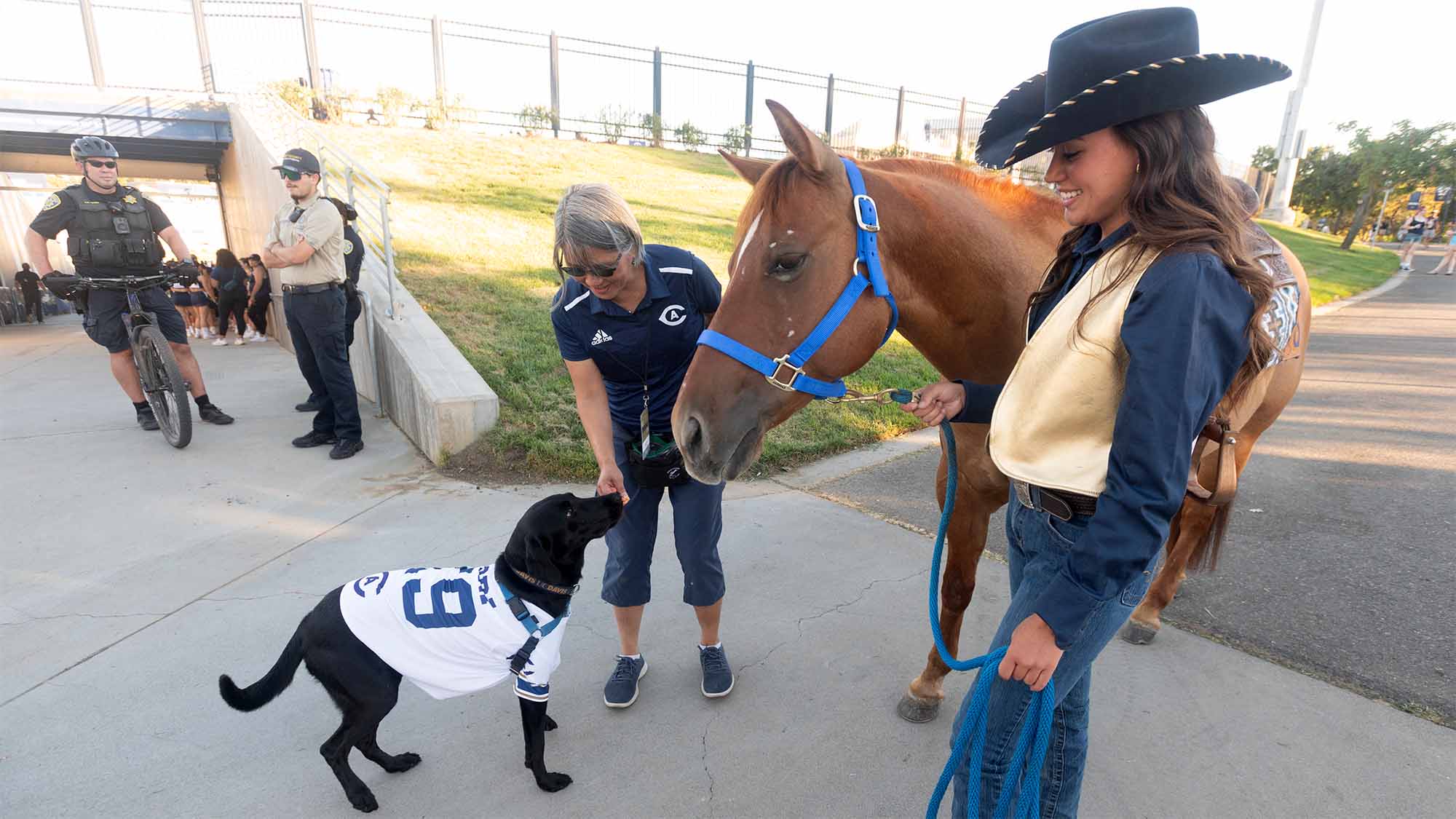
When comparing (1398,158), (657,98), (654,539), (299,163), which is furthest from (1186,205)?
(1398,158)

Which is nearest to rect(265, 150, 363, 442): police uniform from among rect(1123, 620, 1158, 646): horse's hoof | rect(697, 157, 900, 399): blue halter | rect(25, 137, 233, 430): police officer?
rect(25, 137, 233, 430): police officer

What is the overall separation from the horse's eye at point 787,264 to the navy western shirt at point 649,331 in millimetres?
677

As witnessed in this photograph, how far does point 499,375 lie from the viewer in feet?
19.0

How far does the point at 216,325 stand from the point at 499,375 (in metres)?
7.48

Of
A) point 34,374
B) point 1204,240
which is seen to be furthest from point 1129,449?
point 34,374

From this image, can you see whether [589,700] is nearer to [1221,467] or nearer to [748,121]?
[1221,467]

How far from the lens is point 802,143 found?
5.48ft

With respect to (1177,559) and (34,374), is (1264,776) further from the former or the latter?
(34,374)

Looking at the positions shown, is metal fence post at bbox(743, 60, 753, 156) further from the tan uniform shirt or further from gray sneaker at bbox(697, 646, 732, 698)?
gray sneaker at bbox(697, 646, 732, 698)

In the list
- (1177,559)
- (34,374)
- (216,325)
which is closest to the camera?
(1177,559)

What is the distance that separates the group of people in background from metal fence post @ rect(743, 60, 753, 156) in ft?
43.6

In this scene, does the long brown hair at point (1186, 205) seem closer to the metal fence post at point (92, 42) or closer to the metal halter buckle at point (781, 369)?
the metal halter buckle at point (781, 369)

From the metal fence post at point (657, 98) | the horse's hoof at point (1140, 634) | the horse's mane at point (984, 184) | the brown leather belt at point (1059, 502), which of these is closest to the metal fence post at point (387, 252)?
the horse's mane at point (984, 184)

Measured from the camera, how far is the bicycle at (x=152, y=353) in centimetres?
507
